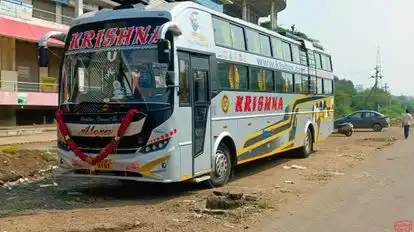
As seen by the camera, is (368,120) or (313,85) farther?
(368,120)

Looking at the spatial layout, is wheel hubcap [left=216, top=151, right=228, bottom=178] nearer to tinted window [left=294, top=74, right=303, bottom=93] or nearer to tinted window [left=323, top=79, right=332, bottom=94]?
tinted window [left=294, top=74, right=303, bottom=93]

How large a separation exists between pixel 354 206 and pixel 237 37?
4.93 meters

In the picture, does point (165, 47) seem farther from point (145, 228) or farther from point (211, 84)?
point (145, 228)

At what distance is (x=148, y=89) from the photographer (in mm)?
8508

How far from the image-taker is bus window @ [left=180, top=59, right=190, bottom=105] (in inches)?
350

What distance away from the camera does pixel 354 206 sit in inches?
325

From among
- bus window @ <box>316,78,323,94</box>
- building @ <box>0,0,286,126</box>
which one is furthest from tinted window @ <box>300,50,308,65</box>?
building @ <box>0,0,286,126</box>

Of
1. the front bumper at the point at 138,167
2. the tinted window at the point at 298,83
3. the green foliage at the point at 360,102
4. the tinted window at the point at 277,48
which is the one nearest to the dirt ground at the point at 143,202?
the front bumper at the point at 138,167

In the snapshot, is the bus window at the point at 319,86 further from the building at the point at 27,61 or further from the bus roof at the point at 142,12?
the building at the point at 27,61

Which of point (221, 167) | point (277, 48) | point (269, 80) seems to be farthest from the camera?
point (277, 48)

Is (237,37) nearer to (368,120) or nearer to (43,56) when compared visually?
(43,56)

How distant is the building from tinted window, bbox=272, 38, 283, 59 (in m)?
14.5

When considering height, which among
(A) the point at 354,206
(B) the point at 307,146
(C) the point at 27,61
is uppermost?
(C) the point at 27,61

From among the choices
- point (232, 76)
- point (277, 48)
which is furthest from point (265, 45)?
point (232, 76)
